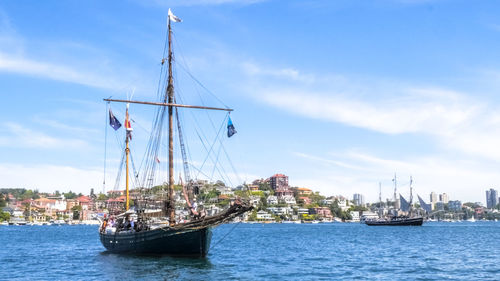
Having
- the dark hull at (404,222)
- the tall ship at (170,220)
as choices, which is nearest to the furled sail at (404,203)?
the dark hull at (404,222)

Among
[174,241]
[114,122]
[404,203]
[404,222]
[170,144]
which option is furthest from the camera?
[404,203]

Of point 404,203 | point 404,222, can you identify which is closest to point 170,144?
point 404,222

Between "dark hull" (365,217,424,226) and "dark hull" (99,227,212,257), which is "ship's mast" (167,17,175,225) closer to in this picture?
"dark hull" (99,227,212,257)

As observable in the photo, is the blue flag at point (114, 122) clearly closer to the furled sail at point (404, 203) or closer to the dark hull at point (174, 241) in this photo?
the dark hull at point (174, 241)

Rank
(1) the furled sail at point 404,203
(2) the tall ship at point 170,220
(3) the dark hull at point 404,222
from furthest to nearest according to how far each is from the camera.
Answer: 1. (1) the furled sail at point 404,203
2. (3) the dark hull at point 404,222
3. (2) the tall ship at point 170,220

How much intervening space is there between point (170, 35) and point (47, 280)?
2366 centimetres

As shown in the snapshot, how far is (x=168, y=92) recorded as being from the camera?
4491 centimetres

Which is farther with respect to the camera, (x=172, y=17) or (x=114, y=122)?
(x=114, y=122)

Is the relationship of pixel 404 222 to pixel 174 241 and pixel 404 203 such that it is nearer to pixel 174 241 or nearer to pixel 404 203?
pixel 404 203

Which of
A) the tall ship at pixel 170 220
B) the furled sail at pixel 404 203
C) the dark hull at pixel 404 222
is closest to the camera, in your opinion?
the tall ship at pixel 170 220

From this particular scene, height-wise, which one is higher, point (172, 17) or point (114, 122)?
point (172, 17)

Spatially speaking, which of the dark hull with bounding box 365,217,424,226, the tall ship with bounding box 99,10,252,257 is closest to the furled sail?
the dark hull with bounding box 365,217,424,226

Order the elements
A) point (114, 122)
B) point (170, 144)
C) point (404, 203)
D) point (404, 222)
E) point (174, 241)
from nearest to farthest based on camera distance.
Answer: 1. point (174, 241)
2. point (170, 144)
3. point (114, 122)
4. point (404, 222)
5. point (404, 203)

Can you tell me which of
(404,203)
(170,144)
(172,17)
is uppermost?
(172,17)
